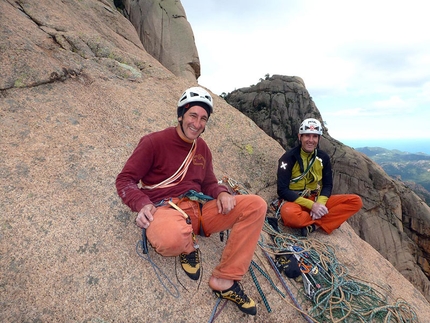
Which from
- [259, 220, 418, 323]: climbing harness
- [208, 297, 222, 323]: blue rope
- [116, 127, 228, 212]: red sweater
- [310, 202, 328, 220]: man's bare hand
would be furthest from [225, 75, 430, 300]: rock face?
[116, 127, 228, 212]: red sweater

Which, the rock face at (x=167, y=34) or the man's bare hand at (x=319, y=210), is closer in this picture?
the man's bare hand at (x=319, y=210)

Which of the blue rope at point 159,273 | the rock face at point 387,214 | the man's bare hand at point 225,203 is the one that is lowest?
the rock face at point 387,214

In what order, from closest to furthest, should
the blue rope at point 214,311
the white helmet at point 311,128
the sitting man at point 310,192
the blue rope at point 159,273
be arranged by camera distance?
1. the blue rope at point 214,311
2. the blue rope at point 159,273
3. the sitting man at point 310,192
4. the white helmet at point 311,128

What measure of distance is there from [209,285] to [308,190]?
4.20 metres

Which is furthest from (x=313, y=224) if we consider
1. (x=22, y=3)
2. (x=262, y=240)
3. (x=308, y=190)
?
(x=22, y=3)

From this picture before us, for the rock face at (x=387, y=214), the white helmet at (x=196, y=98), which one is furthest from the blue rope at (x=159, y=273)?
the rock face at (x=387, y=214)

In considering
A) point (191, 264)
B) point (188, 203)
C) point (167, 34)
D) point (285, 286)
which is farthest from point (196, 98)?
point (167, 34)

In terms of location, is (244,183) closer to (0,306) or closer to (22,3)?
(0,306)

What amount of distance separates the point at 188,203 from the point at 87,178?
2.25 meters

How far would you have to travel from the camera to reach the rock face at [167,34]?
61.1 ft

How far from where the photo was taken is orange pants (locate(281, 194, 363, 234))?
21.2 feet

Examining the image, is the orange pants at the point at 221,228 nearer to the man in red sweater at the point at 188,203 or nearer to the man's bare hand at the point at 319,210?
the man in red sweater at the point at 188,203

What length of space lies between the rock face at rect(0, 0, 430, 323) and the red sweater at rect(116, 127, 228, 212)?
1.00 meters

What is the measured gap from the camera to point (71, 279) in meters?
3.64
